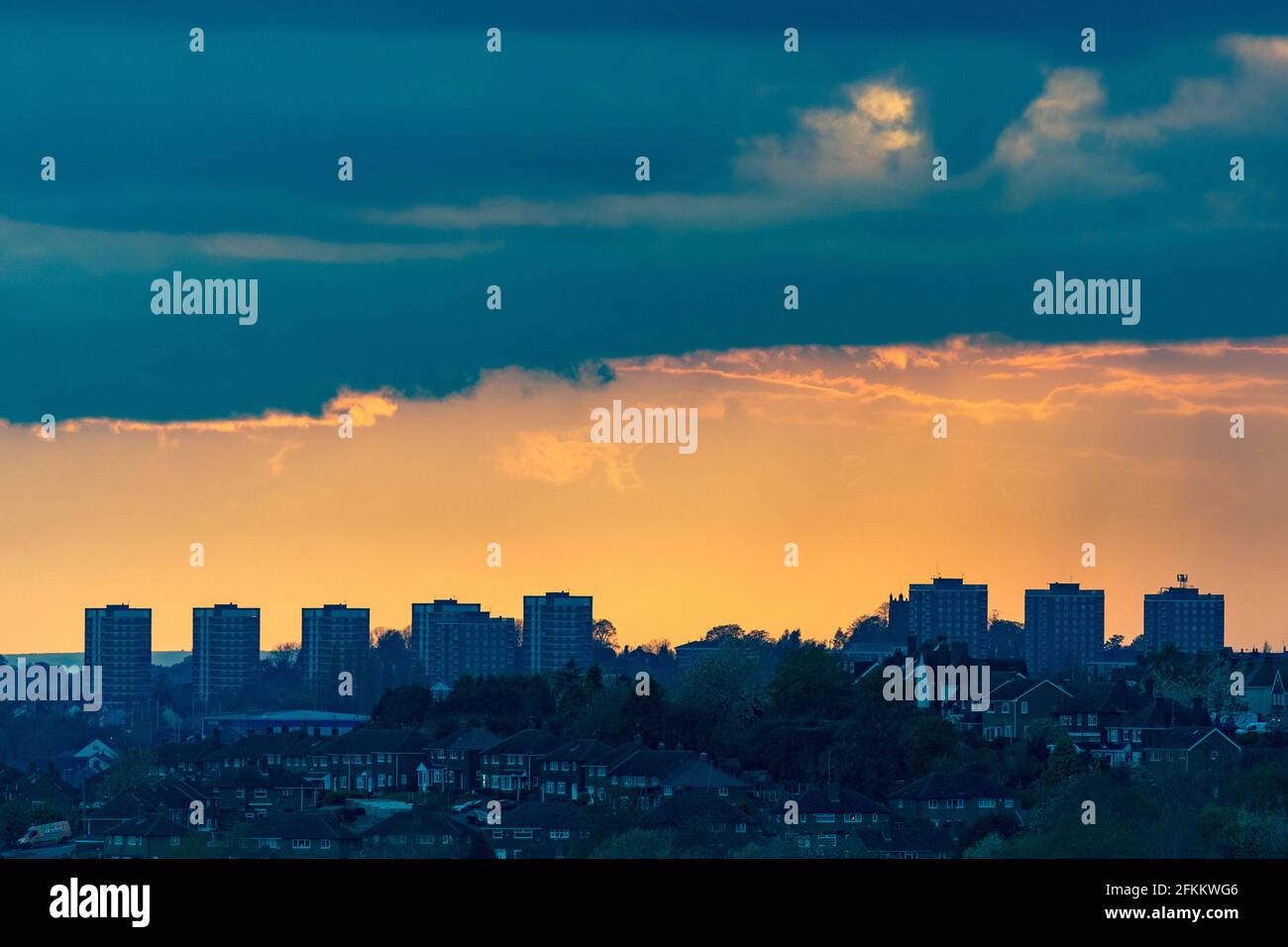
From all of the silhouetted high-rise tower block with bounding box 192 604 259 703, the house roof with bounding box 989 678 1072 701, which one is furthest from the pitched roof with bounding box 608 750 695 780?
the silhouetted high-rise tower block with bounding box 192 604 259 703

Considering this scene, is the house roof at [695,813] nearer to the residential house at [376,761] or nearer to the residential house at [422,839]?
the residential house at [422,839]

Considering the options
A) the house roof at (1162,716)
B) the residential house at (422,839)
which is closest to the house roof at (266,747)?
the residential house at (422,839)

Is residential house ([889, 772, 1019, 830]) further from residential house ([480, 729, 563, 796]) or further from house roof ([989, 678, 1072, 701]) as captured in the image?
residential house ([480, 729, 563, 796])

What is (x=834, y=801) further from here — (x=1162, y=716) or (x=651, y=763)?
(x=1162, y=716)

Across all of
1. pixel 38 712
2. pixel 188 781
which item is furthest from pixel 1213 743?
pixel 38 712
